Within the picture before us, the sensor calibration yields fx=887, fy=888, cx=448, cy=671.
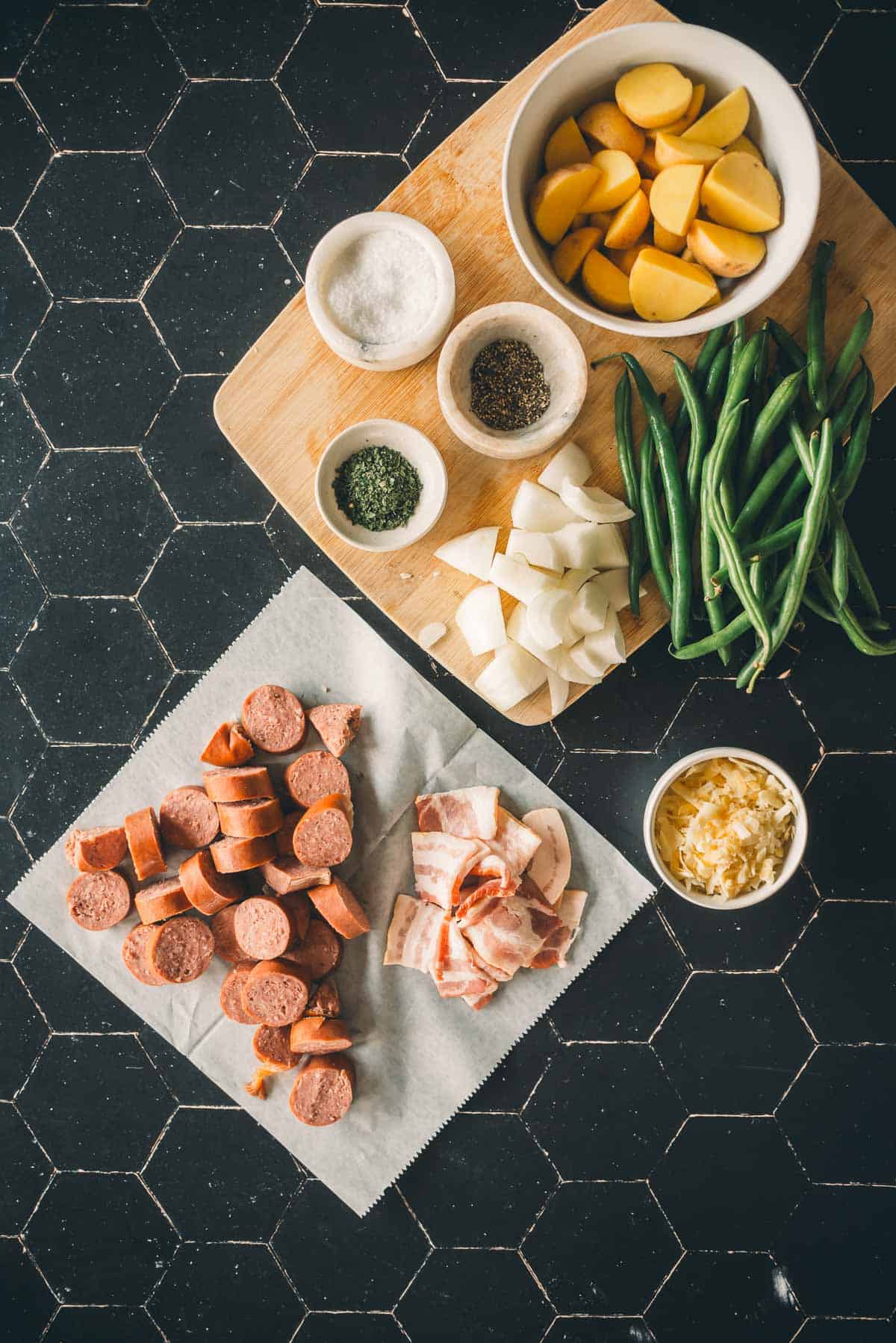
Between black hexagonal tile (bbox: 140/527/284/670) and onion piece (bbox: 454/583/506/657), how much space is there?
44cm

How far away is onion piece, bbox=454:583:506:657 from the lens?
1529 millimetres

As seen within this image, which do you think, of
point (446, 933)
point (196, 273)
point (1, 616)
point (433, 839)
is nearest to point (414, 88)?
point (196, 273)

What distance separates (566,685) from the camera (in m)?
1.57

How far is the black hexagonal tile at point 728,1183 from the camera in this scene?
183 centimetres

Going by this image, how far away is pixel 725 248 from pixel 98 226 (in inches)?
47.8

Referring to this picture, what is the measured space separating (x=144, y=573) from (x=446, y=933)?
934 mm

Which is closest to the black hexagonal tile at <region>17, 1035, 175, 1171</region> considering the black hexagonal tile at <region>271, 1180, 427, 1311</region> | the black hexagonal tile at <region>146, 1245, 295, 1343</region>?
the black hexagonal tile at <region>146, 1245, 295, 1343</region>

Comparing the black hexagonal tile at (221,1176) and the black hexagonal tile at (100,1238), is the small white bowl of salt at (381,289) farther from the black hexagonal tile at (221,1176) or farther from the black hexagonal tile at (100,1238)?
the black hexagonal tile at (100,1238)

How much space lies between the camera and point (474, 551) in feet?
4.99

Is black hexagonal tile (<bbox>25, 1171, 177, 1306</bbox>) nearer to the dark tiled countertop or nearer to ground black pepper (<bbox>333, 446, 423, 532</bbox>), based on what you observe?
the dark tiled countertop

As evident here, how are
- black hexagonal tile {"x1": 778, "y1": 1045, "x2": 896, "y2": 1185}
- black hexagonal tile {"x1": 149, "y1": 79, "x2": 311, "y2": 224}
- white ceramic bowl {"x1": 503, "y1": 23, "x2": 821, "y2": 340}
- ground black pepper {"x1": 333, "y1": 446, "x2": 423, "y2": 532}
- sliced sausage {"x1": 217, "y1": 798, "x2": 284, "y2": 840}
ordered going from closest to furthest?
white ceramic bowl {"x1": 503, "y1": 23, "x2": 821, "y2": 340} < ground black pepper {"x1": 333, "y1": 446, "x2": 423, "y2": 532} < sliced sausage {"x1": 217, "y1": 798, "x2": 284, "y2": 840} < black hexagonal tile {"x1": 149, "y1": 79, "x2": 311, "y2": 224} < black hexagonal tile {"x1": 778, "y1": 1045, "x2": 896, "y2": 1185}

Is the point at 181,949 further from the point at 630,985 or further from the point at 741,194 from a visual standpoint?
the point at 741,194

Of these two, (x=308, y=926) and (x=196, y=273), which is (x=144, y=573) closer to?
(x=196, y=273)

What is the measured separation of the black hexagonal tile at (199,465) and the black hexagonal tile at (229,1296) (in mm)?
1535
